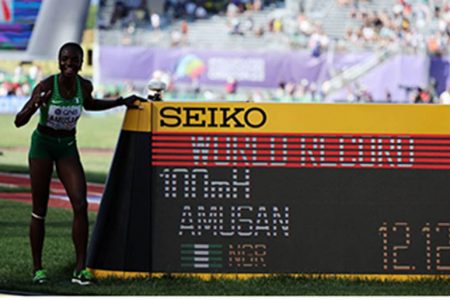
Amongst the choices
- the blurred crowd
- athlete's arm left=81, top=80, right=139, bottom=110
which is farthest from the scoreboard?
the blurred crowd

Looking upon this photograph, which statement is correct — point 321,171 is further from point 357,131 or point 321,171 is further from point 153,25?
point 153,25

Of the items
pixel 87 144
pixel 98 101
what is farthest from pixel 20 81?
pixel 98 101

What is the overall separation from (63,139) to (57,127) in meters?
0.10

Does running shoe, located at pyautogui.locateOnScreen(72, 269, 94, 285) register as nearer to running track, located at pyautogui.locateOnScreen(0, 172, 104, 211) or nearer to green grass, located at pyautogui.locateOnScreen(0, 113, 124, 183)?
running track, located at pyautogui.locateOnScreen(0, 172, 104, 211)

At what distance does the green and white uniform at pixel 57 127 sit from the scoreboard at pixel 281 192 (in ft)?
1.18

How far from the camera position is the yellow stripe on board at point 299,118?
27.4 ft

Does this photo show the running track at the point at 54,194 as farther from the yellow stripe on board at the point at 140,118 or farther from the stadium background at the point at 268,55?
the stadium background at the point at 268,55

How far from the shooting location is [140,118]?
8375 millimetres

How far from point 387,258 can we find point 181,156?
56.4 inches

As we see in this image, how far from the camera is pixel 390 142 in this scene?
331 inches

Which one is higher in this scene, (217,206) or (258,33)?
(258,33)

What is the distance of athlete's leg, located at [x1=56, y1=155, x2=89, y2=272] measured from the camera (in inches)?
323

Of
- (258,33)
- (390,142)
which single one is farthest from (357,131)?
(258,33)

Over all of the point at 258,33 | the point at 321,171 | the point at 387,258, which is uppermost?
the point at 258,33
